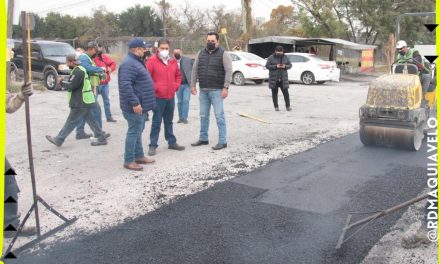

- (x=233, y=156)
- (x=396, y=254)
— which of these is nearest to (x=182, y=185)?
(x=233, y=156)

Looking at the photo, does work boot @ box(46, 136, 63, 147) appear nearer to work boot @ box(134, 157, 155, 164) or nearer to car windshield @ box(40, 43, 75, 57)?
work boot @ box(134, 157, 155, 164)

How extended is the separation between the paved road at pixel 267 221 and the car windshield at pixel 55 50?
532 inches

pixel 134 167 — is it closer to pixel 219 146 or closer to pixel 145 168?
pixel 145 168

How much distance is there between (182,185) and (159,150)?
1962mm

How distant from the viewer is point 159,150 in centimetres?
750

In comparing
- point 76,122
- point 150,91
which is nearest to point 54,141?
point 76,122

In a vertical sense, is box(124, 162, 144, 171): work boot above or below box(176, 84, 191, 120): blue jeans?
below

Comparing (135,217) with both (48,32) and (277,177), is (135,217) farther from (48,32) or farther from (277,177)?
(48,32)

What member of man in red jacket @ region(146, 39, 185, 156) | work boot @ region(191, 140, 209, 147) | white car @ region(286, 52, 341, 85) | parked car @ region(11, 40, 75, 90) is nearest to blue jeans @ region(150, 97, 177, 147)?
man in red jacket @ region(146, 39, 185, 156)

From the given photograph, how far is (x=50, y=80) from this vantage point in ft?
55.9

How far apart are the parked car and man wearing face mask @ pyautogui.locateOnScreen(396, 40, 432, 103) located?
12.2 meters

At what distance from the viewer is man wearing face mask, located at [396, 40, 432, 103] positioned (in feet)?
26.0

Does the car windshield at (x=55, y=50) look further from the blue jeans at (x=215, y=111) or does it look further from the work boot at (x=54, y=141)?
the blue jeans at (x=215, y=111)

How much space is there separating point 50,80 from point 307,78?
35.5 ft
